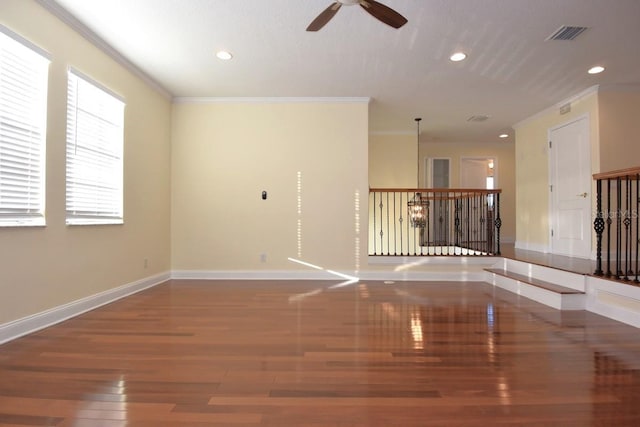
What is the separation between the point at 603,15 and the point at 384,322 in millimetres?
3622

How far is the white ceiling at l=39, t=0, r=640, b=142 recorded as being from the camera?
3.34m

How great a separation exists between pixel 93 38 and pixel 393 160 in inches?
238

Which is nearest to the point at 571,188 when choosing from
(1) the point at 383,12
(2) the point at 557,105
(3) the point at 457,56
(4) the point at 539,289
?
(2) the point at 557,105

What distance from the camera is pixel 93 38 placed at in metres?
3.81

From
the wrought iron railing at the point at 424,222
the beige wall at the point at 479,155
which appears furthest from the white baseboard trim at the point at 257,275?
the beige wall at the point at 479,155

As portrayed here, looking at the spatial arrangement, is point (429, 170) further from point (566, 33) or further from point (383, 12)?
point (383, 12)

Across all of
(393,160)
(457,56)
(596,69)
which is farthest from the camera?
(393,160)

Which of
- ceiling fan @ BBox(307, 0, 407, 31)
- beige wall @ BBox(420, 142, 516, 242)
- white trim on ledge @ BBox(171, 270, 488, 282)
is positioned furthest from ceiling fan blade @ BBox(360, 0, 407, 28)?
beige wall @ BBox(420, 142, 516, 242)

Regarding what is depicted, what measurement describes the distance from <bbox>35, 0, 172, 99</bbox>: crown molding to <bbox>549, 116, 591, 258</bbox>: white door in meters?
6.68

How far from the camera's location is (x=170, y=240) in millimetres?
5797

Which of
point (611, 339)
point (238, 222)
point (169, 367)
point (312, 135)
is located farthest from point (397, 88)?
point (169, 367)

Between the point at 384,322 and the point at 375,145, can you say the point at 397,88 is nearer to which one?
the point at 375,145

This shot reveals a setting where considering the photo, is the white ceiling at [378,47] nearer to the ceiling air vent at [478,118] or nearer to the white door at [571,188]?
the white door at [571,188]

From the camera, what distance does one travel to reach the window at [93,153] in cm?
355
